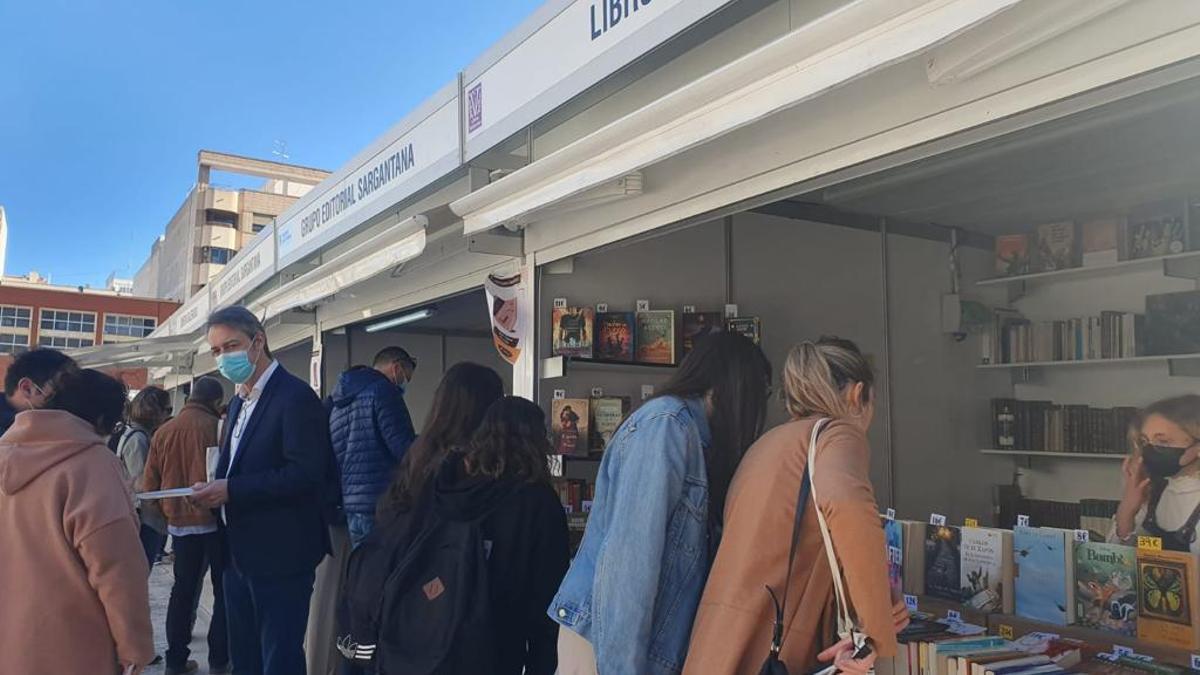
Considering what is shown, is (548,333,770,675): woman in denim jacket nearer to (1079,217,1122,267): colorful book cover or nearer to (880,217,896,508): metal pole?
(880,217,896,508): metal pole

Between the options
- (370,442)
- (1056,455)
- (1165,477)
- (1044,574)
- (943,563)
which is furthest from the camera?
(1056,455)

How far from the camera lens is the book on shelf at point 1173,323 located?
4.37 m

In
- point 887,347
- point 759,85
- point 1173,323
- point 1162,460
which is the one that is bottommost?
point 1162,460

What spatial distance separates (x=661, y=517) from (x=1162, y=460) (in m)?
2.56

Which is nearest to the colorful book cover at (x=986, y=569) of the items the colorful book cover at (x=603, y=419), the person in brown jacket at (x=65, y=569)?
the colorful book cover at (x=603, y=419)

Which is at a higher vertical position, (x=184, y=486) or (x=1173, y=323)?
(x=1173, y=323)

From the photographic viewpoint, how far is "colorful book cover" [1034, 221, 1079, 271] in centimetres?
497

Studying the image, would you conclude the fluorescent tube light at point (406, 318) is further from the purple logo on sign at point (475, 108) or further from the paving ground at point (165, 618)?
the paving ground at point (165, 618)

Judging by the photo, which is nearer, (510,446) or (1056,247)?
(510,446)

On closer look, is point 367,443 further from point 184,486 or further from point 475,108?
point 475,108

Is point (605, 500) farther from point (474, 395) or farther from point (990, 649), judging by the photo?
point (990, 649)

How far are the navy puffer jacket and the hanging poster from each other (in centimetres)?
52

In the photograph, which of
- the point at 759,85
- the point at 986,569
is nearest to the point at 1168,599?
the point at 986,569

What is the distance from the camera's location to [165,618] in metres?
5.70
